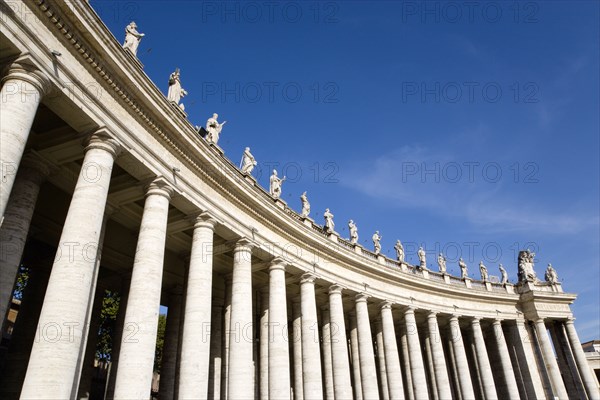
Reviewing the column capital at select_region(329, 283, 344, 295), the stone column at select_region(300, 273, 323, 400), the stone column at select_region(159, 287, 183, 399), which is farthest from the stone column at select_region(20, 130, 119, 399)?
the column capital at select_region(329, 283, 344, 295)

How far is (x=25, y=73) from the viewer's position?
16984 millimetres

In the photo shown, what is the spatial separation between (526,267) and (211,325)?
48692 millimetres

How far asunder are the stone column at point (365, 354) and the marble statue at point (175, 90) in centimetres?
2592

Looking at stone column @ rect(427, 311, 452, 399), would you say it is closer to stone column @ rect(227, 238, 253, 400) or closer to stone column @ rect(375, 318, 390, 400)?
stone column @ rect(375, 318, 390, 400)

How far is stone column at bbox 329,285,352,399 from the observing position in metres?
37.0

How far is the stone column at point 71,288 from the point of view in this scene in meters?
16.0

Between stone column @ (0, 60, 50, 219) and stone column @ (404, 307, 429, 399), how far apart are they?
42.0 m

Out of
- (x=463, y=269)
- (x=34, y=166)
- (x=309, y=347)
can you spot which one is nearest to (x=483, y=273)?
(x=463, y=269)

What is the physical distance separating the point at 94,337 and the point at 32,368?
1782 centimetres

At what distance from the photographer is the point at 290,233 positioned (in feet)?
122

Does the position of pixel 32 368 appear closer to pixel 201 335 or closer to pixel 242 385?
pixel 201 335

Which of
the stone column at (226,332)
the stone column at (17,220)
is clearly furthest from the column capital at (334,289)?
the stone column at (17,220)

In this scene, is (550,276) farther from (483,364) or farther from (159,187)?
(159,187)

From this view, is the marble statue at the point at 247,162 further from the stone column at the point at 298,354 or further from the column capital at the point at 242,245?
the stone column at the point at 298,354
